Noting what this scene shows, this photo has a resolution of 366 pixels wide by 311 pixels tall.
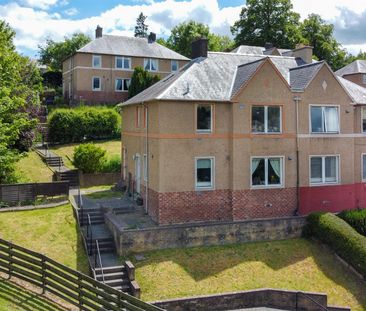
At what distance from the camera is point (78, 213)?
2428cm

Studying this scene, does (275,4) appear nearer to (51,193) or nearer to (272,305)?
(51,193)

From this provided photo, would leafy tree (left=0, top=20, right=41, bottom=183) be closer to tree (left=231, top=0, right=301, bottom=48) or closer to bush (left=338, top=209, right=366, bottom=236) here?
bush (left=338, top=209, right=366, bottom=236)

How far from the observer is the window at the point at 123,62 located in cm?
5591

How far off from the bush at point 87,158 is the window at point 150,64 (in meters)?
27.1

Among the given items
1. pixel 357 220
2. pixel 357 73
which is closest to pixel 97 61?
pixel 357 73

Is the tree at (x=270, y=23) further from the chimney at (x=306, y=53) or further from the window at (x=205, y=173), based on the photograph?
the window at (x=205, y=173)

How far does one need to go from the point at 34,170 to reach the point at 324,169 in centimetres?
2163

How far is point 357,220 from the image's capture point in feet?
78.6

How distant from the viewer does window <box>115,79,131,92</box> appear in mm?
56812

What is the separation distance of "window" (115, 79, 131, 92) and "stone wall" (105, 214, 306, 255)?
A: 35.2 m

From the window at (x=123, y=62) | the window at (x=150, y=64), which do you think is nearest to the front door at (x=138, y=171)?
the window at (x=123, y=62)

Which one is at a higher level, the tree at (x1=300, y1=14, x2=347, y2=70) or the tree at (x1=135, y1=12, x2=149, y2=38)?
the tree at (x1=135, y1=12, x2=149, y2=38)

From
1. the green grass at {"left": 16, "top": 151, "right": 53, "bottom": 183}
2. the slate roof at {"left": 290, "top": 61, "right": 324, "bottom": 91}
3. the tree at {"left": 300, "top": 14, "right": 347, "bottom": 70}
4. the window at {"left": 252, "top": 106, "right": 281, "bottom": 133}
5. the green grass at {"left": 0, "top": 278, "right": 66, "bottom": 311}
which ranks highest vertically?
the tree at {"left": 300, "top": 14, "right": 347, "bottom": 70}

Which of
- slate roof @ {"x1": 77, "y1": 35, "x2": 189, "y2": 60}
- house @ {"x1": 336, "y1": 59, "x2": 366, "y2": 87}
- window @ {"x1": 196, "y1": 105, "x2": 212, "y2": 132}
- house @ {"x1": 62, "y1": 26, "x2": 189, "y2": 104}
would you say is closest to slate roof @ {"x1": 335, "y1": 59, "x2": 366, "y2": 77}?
house @ {"x1": 336, "y1": 59, "x2": 366, "y2": 87}
